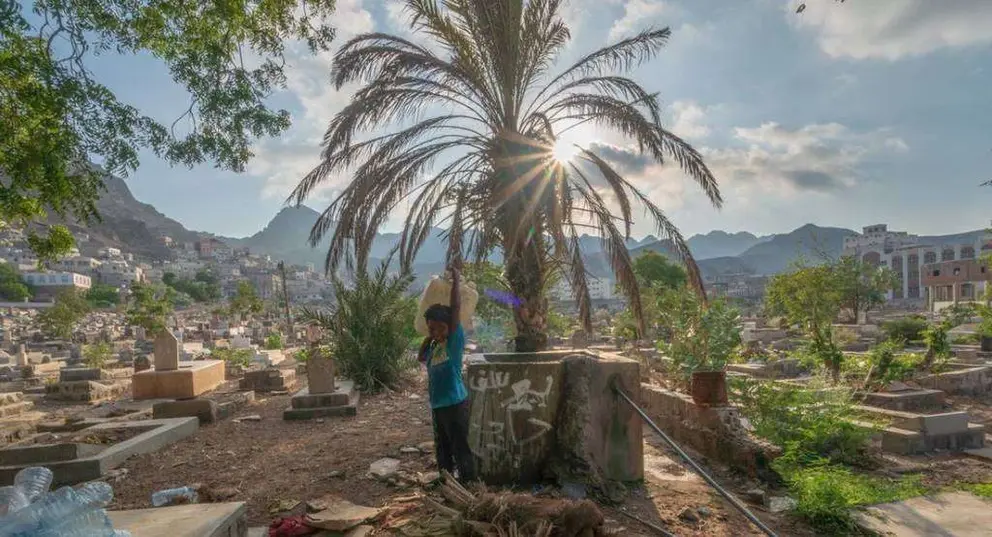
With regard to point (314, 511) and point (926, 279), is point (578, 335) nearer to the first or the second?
point (314, 511)

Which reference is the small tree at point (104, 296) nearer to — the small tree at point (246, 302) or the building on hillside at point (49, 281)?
the building on hillside at point (49, 281)

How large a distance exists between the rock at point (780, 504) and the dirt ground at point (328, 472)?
13 cm

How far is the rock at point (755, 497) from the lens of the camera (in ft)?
15.6

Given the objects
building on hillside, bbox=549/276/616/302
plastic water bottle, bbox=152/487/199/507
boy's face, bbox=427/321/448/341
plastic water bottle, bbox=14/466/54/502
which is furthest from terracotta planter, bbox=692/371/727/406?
plastic water bottle, bbox=14/466/54/502

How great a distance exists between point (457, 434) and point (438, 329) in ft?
2.78

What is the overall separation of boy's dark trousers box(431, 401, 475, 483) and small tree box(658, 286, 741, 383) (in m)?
4.07

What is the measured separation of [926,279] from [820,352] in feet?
198

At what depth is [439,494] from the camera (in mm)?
4176

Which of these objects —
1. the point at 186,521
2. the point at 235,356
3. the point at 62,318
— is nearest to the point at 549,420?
the point at 186,521

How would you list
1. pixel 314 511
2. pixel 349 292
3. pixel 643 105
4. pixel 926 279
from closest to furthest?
pixel 314 511
pixel 643 105
pixel 349 292
pixel 926 279

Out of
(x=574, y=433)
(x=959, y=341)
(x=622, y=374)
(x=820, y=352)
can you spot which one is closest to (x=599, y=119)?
(x=622, y=374)

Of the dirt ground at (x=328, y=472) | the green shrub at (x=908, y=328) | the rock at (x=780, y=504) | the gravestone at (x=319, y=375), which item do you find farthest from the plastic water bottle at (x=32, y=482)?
the green shrub at (x=908, y=328)

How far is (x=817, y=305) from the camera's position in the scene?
13.2 m

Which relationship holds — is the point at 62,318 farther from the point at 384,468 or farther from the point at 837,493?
the point at 837,493
